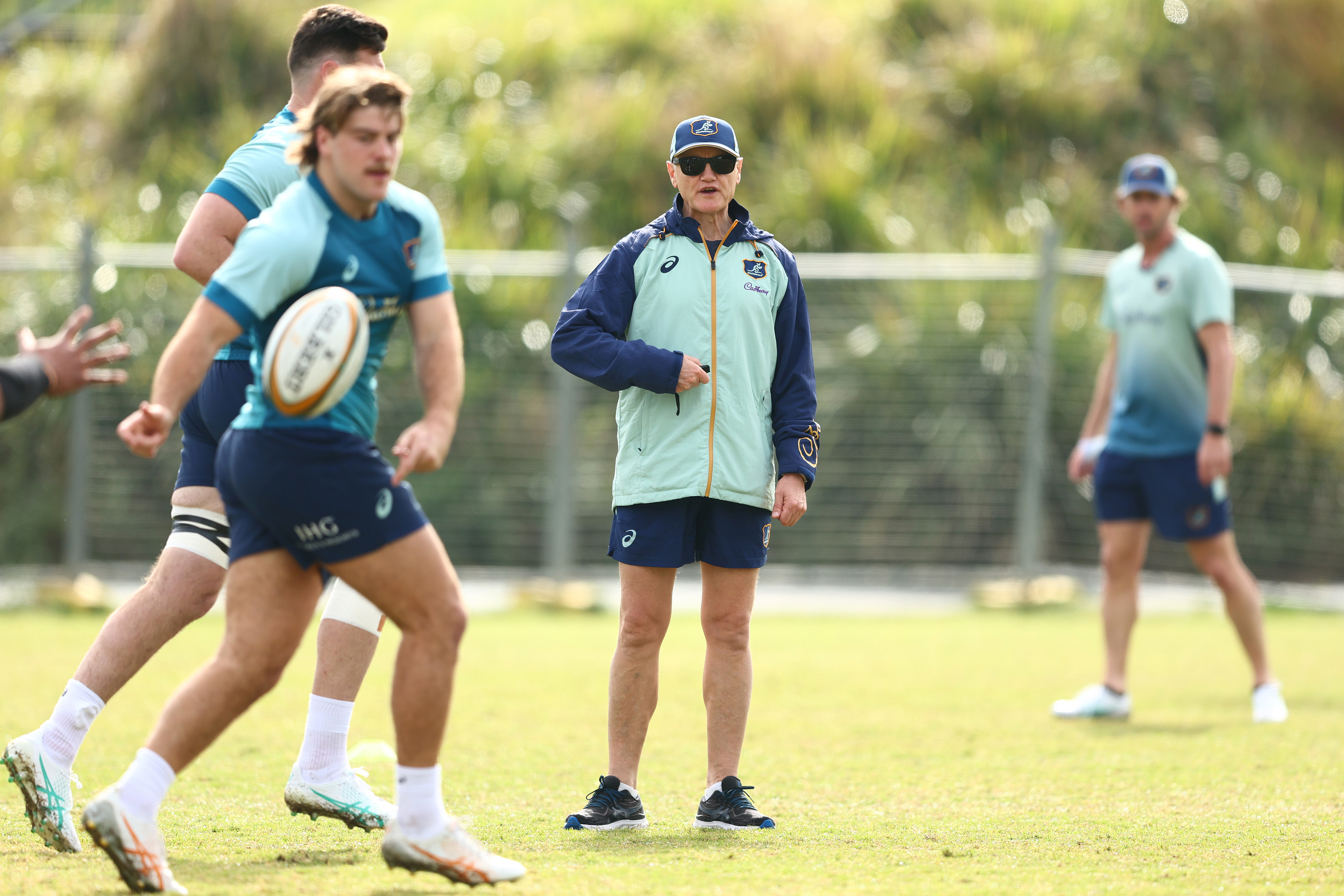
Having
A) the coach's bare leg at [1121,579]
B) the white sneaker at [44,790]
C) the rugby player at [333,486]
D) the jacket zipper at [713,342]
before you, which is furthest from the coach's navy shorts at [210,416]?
the coach's bare leg at [1121,579]

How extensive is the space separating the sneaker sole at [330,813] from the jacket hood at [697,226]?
203 centimetres

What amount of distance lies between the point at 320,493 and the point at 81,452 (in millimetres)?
8206

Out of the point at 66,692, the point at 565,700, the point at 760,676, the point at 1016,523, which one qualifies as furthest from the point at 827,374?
the point at 66,692

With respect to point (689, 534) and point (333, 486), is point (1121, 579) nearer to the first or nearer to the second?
point (689, 534)

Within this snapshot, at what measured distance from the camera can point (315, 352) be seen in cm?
354

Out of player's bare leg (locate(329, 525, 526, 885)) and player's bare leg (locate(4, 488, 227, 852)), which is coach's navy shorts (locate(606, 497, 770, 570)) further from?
player's bare leg (locate(4, 488, 227, 852))

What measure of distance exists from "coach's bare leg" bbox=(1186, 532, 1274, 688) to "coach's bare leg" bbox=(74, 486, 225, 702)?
4.81 m

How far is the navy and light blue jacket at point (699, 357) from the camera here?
4.68 meters

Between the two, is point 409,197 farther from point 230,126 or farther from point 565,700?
point 230,126

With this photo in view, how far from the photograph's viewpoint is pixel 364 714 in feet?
22.9

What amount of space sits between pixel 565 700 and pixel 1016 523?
543 cm

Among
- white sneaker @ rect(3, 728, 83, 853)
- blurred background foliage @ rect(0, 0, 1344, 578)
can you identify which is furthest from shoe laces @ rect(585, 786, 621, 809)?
blurred background foliage @ rect(0, 0, 1344, 578)

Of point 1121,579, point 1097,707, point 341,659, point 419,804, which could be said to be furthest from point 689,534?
point 1121,579

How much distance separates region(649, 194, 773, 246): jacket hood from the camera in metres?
4.85
